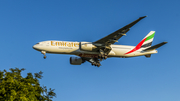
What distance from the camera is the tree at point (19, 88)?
1215 inches

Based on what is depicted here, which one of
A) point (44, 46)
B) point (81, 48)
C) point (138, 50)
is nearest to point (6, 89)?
point (44, 46)

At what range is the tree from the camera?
→ 3086 cm

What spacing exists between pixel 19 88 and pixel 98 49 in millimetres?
18189

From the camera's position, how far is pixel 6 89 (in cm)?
3266

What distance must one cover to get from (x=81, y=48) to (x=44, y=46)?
695cm

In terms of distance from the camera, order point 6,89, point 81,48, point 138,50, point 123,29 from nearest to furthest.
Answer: point 6,89, point 123,29, point 81,48, point 138,50

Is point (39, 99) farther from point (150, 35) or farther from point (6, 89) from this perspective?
point (150, 35)

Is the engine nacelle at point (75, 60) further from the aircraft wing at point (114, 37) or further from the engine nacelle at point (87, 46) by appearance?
the aircraft wing at point (114, 37)

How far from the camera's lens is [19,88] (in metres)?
32.2

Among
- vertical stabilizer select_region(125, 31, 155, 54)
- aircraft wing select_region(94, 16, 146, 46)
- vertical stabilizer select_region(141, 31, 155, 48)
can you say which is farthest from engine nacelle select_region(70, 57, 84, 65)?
vertical stabilizer select_region(141, 31, 155, 48)

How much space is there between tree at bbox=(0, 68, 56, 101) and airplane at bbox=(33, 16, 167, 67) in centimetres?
657

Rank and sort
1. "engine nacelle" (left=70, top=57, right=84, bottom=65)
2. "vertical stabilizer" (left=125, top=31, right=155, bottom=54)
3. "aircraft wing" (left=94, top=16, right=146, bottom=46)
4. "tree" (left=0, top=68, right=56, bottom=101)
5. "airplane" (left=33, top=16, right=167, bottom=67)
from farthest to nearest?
"engine nacelle" (left=70, top=57, right=84, bottom=65) → "vertical stabilizer" (left=125, top=31, right=155, bottom=54) → "airplane" (left=33, top=16, right=167, bottom=67) → "aircraft wing" (left=94, top=16, right=146, bottom=46) → "tree" (left=0, top=68, right=56, bottom=101)

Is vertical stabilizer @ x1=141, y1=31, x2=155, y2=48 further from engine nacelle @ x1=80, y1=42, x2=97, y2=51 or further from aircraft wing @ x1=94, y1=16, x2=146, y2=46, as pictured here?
engine nacelle @ x1=80, y1=42, x2=97, y2=51

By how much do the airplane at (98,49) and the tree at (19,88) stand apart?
6565 mm
